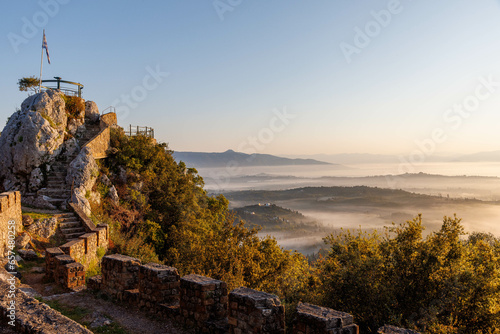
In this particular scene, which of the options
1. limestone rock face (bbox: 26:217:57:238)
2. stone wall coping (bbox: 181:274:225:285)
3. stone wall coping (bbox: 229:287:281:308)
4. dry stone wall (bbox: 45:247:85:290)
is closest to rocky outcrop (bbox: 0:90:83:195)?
limestone rock face (bbox: 26:217:57:238)

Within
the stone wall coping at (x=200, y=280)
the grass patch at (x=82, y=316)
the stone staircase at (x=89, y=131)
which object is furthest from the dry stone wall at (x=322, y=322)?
the stone staircase at (x=89, y=131)

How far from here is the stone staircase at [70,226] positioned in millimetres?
16516

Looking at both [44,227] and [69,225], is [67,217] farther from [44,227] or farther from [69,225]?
[44,227]

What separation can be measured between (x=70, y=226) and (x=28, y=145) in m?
8.19

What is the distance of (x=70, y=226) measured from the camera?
17172 mm

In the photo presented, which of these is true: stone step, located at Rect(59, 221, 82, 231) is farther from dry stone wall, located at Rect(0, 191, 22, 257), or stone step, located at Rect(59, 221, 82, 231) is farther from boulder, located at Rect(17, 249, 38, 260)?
boulder, located at Rect(17, 249, 38, 260)

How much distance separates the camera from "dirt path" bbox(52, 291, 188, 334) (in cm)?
712

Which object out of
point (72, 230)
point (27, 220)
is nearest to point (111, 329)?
point (27, 220)

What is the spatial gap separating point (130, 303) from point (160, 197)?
19553mm

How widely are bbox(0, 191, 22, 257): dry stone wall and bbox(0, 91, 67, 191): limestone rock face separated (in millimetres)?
7075

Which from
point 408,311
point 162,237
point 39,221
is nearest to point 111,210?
point 162,237

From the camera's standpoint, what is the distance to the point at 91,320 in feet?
25.1

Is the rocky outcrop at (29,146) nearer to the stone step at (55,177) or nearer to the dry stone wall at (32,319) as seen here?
the stone step at (55,177)

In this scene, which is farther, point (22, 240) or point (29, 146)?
point (29, 146)
